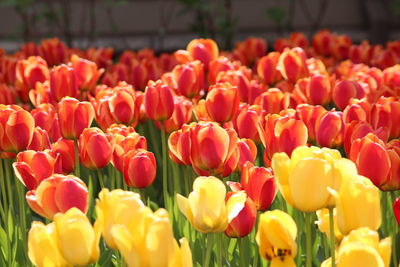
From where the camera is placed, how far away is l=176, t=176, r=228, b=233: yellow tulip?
141 centimetres

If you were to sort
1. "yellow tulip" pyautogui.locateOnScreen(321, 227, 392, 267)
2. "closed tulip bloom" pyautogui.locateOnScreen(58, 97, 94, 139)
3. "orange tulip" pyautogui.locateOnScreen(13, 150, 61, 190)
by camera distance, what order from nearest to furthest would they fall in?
"yellow tulip" pyautogui.locateOnScreen(321, 227, 392, 267)
"orange tulip" pyautogui.locateOnScreen(13, 150, 61, 190)
"closed tulip bloom" pyautogui.locateOnScreen(58, 97, 94, 139)

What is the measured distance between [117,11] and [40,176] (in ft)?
25.6

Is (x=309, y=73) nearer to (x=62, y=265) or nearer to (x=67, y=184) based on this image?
(x=67, y=184)

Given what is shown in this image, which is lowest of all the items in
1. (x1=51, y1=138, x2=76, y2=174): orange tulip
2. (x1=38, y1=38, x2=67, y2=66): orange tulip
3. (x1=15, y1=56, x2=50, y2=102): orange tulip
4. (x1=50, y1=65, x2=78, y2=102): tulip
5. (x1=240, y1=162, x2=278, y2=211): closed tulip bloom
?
(x1=38, y1=38, x2=67, y2=66): orange tulip

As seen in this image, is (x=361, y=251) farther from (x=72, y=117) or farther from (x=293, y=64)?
(x=293, y=64)

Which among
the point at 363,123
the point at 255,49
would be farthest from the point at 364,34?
the point at 363,123

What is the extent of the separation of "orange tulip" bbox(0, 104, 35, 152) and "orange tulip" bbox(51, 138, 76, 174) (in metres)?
0.07

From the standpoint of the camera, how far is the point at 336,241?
1580mm

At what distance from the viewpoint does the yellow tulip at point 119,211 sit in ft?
4.10

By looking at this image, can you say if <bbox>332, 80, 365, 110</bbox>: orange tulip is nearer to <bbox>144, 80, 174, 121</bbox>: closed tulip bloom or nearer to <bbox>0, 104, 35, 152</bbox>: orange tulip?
<bbox>144, 80, 174, 121</bbox>: closed tulip bloom

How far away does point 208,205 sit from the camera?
1428 mm

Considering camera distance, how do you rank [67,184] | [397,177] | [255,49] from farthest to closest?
[255,49]
[397,177]
[67,184]

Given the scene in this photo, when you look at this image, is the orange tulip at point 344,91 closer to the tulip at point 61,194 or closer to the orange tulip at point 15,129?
the orange tulip at point 15,129

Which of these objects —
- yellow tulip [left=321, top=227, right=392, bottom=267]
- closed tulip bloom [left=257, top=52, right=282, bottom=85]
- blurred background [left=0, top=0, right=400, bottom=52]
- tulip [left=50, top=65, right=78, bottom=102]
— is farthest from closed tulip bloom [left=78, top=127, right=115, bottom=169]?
blurred background [left=0, top=0, right=400, bottom=52]
